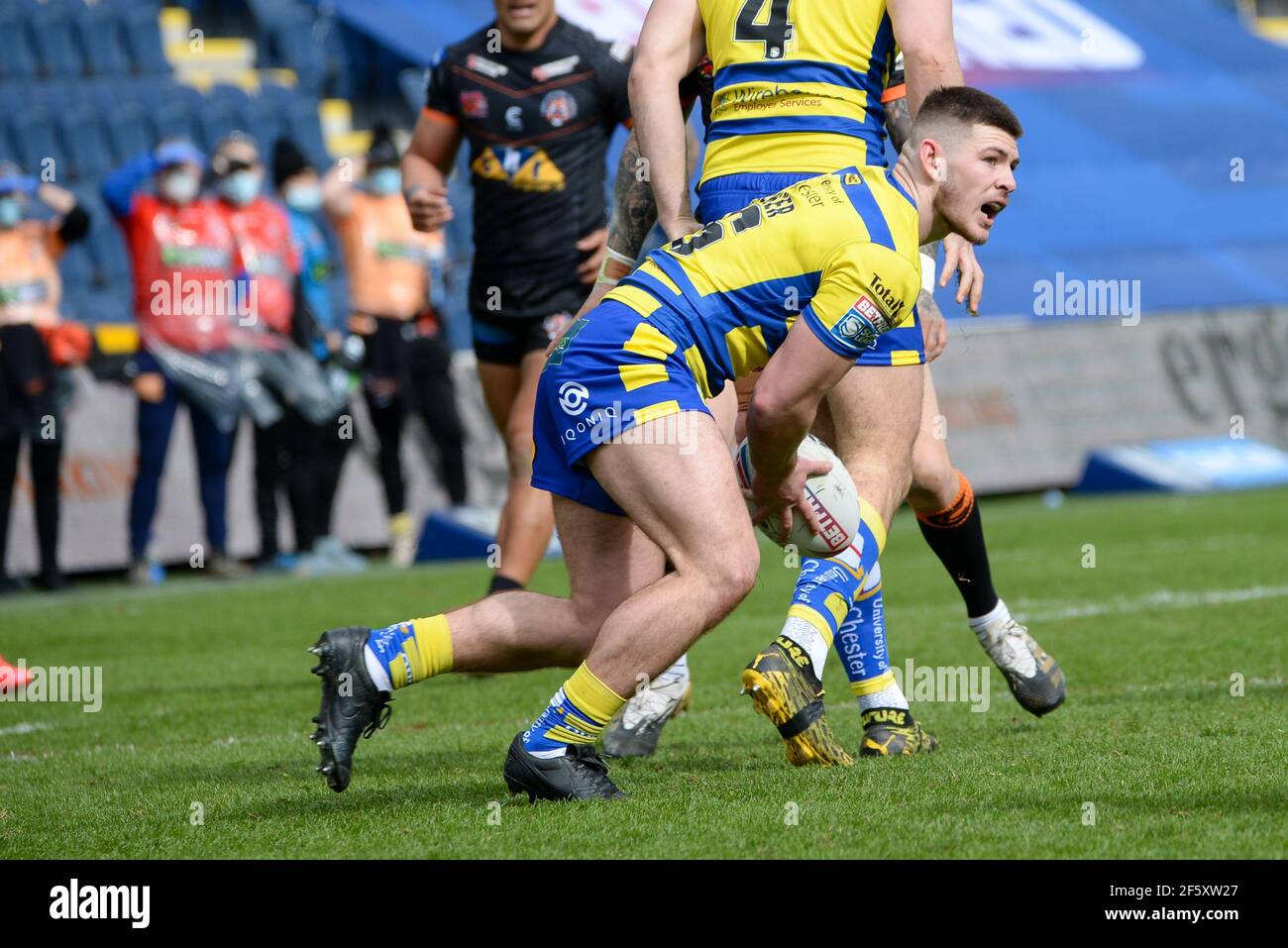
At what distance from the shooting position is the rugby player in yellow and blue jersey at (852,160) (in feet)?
16.5

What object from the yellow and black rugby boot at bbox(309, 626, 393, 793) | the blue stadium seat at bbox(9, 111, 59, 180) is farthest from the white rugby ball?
the blue stadium seat at bbox(9, 111, 59, 180)

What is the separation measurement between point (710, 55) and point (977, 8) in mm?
17291

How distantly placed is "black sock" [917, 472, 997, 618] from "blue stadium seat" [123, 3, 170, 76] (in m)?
13.0

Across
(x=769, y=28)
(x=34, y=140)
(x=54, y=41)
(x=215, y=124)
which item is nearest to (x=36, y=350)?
(x=34, y=140)

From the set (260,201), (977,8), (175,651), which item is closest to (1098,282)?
(977,8)

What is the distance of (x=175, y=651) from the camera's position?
8.44 meters

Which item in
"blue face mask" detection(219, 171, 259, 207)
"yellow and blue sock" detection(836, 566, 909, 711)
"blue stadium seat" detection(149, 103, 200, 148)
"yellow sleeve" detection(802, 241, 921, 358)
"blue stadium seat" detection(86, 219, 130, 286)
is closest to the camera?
"yellow sleeve" detection(802, 241, 921, 358)

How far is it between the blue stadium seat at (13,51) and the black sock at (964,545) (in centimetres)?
1297

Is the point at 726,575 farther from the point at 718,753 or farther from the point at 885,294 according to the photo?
the point at 718,753

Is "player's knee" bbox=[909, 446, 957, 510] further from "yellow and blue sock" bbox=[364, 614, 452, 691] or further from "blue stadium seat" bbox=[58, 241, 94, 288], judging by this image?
"blue stadium seat" bbox=[58, 241, 94, 288]

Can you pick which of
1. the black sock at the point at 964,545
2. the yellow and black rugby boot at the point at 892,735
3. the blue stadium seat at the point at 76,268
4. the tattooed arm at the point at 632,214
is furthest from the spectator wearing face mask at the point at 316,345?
the yellow and black rugby boot at the point at 892,735

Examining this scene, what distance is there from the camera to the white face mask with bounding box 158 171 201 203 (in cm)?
1212

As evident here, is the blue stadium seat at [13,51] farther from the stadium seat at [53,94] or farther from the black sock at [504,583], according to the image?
the black sock at [504,583]
